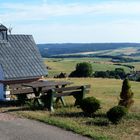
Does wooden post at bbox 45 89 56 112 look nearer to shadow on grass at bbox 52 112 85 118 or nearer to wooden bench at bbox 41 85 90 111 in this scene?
wooden bench at bbox 41 85 90 111

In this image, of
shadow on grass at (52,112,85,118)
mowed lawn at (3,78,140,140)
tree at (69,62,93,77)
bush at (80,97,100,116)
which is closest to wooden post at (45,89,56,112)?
mowed lawn at (3,78,140,140)

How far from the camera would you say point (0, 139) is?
1298 centimetres

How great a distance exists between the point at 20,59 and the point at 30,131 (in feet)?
30.5

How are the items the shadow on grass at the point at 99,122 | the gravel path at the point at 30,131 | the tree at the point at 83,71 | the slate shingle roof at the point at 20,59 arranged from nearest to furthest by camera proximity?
the gravel path at the point at 30,131 < the shadow on grass at the point at 99,122 < the slate shingle roof at the point at 20,59 < the tree at the point at 83,71

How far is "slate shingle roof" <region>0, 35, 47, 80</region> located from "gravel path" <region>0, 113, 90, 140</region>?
6.12 metres

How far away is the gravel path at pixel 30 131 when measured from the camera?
13336 millimetres

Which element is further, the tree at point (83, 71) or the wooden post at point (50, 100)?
the tree at point (83, 71)

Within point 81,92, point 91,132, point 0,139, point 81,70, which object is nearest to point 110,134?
point 91,132

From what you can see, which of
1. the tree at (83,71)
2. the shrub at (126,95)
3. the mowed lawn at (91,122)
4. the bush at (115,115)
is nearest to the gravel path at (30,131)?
Answer: the mowed lawn at (91,122)

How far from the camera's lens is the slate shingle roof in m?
22.1

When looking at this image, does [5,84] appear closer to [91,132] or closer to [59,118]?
[59,118]

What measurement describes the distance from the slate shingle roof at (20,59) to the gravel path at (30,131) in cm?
612

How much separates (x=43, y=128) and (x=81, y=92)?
20.6 feet

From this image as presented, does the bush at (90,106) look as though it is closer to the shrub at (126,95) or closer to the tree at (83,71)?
the shrub at (126,95)
